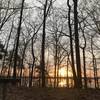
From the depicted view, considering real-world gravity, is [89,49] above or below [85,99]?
above

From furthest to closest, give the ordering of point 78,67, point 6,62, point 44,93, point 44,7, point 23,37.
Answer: point 6,62 → point 23,37 → point 44,7 → point 78,67 → point 44,93

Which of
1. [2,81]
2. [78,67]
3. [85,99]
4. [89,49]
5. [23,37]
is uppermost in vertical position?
[23,37]

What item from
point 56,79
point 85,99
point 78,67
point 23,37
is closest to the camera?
point 85,99

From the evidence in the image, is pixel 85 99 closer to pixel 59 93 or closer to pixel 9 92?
pixel 59 93

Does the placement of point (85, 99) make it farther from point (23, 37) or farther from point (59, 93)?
point (23, 37)

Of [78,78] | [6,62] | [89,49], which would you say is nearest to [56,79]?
[89,49]

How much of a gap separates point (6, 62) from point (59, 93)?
23.9 metres

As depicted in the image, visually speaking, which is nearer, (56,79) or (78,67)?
(78,67)

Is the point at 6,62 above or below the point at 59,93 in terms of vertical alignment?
above

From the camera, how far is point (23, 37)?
111 ft

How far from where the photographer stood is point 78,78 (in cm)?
1698

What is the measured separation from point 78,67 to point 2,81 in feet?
32.1

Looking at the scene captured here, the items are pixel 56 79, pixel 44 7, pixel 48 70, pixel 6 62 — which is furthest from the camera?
pixel 48 70

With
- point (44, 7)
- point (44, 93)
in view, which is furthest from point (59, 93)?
point (44, 7)
